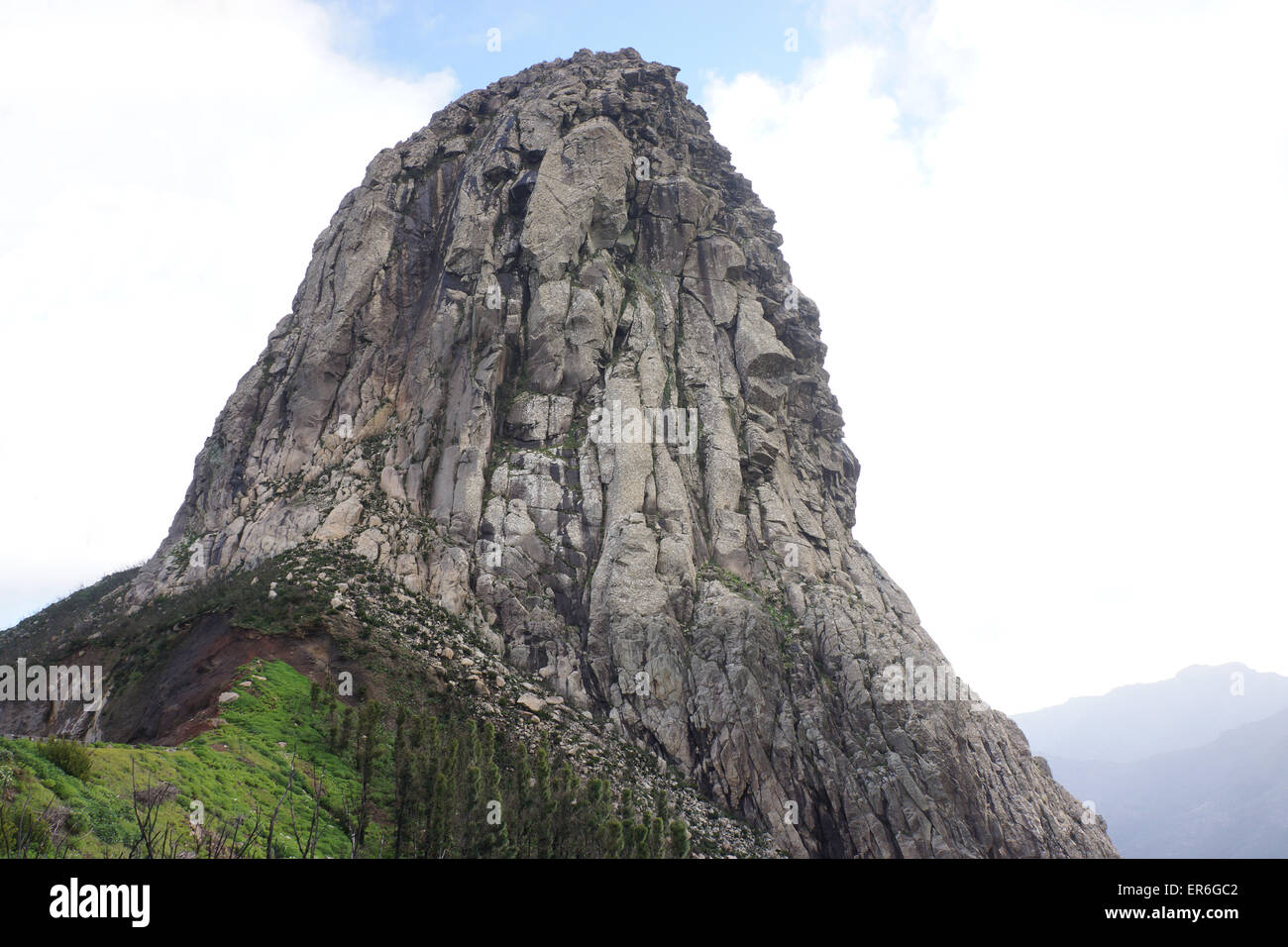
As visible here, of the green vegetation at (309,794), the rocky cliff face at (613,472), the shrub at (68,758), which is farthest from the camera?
the rocky cliff face at (613,472)

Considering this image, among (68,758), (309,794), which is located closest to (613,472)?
(309,794)

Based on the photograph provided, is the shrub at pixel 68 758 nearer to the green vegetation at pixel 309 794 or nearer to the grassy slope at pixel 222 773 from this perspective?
the green vegetation at pixel 309 794

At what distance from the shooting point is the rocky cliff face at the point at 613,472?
4775cm

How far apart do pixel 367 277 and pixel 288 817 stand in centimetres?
Result: 5498

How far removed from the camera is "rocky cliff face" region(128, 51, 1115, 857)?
47.8 metres

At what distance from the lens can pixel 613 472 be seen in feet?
193

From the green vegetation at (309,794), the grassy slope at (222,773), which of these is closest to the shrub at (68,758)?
the green vegetation at (309,794)

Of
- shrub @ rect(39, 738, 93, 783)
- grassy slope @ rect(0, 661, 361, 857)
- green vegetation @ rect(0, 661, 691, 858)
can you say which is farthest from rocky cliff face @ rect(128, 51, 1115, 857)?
shrub @ rect(39, 738, 93, 783)

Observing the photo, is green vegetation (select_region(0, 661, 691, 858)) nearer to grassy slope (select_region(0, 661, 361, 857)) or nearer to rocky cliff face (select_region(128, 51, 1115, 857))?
grassy slope (select_region(0, 661, 361, 857))

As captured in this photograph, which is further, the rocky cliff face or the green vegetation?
the rocky cliff face

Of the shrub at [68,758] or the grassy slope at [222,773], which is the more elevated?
the shrub at [68,758]

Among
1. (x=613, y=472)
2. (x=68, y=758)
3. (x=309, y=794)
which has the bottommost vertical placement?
(x=309, y=794)

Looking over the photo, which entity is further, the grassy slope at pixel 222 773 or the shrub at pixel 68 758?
the shrub at pixel 68 758

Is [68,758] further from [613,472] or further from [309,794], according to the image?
[613,472]
